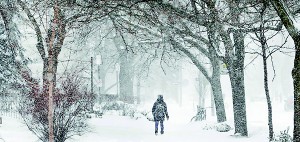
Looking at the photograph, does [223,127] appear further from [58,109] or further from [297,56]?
[297,56]

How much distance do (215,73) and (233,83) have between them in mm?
3749

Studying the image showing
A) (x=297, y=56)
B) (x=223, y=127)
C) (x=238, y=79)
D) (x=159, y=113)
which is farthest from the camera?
(x=159, y=113)

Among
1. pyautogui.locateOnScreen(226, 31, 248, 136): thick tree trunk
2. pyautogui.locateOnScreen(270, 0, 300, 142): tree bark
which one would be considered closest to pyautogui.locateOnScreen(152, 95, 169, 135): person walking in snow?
pyautogui.locateOnScreen(226, 31, 248, 136): thick tree trunk

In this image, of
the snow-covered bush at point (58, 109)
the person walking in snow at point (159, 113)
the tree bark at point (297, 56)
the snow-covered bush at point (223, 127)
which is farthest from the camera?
the person walking in snow at point (159, 113)

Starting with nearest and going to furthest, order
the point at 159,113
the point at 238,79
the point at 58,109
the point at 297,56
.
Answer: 1. the point at 297,56
2. the point at 58,109
3. the point at 238,79
4. the point at 159,113

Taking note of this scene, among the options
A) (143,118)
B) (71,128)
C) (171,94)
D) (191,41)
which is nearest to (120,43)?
(143,118)

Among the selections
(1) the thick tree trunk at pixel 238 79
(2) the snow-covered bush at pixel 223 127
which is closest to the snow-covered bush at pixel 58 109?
(1) the thick tree trunk at pixel 238 79

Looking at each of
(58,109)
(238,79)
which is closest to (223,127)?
(238,79)

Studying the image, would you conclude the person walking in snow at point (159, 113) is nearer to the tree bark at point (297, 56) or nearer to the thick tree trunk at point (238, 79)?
the thick tree trunk at point (238, 79)

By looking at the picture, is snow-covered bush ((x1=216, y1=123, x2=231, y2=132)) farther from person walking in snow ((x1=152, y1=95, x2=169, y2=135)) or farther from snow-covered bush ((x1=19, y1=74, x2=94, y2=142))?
snow-covered bush ((x1=19, y1=74, x2=94, y2=142))

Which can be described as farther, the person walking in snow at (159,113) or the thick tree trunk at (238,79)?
the person walking in snow at (159,113)

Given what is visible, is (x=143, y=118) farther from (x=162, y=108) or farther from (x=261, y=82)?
(x=261, y=82)

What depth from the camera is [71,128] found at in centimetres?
1330

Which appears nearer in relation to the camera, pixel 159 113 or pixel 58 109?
pixel 58 109
